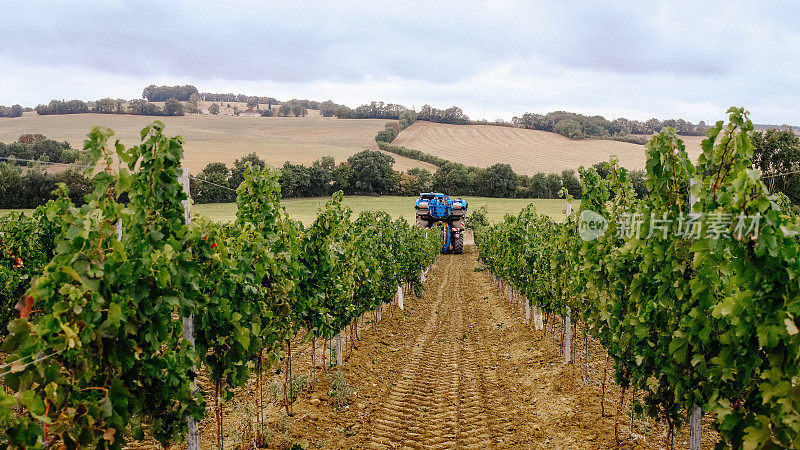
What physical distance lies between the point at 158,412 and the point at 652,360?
186 inches

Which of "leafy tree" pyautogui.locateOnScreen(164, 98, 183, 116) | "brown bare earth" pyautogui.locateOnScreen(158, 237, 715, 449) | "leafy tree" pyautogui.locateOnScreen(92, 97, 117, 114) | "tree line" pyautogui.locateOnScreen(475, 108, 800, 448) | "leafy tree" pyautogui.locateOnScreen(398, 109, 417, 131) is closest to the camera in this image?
"tree line" pyautogui.locateOnScreen(475, 108, 800, 448)

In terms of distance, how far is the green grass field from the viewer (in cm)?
3982

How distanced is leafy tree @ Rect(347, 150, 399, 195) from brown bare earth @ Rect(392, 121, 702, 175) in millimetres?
10986

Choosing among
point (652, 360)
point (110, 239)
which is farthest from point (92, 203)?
point (652, 360)

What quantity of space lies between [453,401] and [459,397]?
221 mm

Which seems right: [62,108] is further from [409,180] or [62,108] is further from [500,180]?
[500,180]

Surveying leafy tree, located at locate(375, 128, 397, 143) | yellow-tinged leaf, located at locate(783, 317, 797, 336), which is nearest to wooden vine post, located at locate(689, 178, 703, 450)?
yellow-tinged leaf, located at locate(783, 317, 797, 336)

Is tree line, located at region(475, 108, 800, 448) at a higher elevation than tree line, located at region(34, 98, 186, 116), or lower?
lower

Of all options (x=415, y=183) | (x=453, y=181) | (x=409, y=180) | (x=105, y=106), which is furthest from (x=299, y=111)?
(x=453, y=181)

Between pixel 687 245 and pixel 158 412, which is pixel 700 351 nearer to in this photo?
pixel 687 245

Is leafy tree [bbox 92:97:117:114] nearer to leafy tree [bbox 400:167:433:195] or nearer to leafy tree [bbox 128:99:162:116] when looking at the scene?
leafy tree [bbox 128:99:162:116]

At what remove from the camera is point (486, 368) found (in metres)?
9.48

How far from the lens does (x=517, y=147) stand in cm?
6544

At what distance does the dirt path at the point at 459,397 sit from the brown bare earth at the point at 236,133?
38.2m
